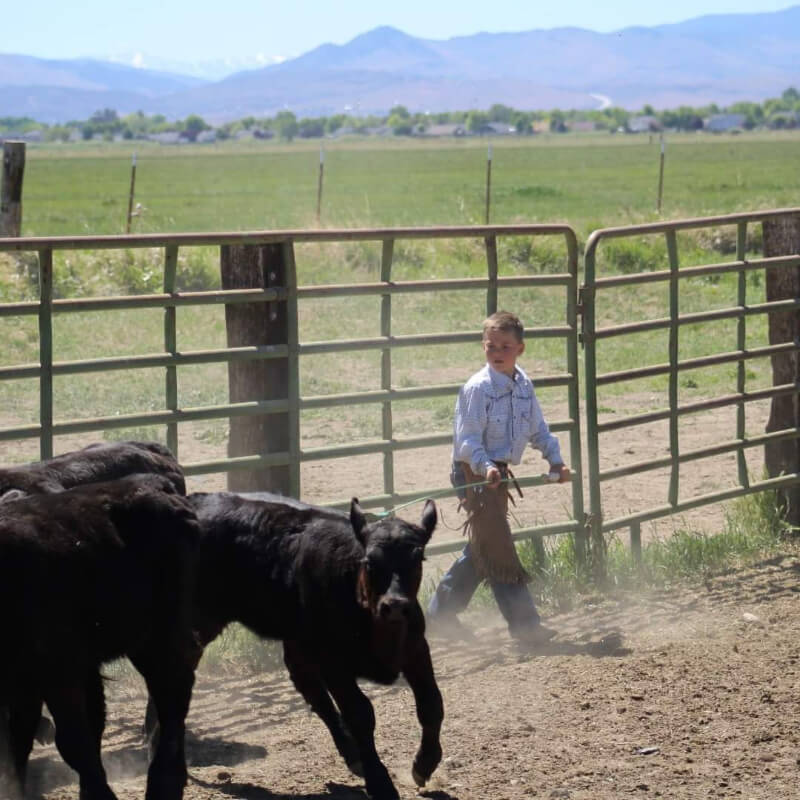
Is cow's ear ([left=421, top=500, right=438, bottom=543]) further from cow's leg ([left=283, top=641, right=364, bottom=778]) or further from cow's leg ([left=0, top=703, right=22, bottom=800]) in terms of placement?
cow's leg ([left=0, top=703, right=22, bottom=800])

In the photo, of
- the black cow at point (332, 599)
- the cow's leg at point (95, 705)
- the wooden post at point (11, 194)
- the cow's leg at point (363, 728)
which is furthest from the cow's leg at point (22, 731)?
the wooden post at point (11, 194)

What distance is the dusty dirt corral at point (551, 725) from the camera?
4703 mm

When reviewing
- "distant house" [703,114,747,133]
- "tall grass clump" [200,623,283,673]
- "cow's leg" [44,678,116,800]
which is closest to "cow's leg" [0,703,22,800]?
"cow's leg" [44,678,116,800]

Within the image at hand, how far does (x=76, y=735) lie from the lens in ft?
13.3

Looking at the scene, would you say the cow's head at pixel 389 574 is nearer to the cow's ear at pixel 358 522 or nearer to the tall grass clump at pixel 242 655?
the cow's ear at pixel 358 522

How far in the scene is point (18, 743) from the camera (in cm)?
437

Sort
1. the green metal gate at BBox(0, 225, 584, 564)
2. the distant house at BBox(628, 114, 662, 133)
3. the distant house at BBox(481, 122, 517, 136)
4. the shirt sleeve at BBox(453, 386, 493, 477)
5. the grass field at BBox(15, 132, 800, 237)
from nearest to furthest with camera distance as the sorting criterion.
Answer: the green metal gate at BBox(0, 225, 584, 564)
the shirt sleeve at BBox(453, 386, 493, 477)
the grass field at BBox(15, 132, 800, 237)
the distant house at BBox(481, 122, 517, 136)
the distant house at BBox(628, 114, 662, 133)

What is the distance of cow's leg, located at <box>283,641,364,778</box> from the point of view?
193 inches

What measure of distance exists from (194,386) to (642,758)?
7.47m

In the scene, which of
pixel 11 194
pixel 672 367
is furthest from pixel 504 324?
pixel 11 194

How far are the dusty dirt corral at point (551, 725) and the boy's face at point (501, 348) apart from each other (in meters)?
1.36

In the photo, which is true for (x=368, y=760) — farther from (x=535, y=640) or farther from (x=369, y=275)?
(x=369, y=275)

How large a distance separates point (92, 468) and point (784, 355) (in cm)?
504

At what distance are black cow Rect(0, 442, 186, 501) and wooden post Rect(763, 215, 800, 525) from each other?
461cm
